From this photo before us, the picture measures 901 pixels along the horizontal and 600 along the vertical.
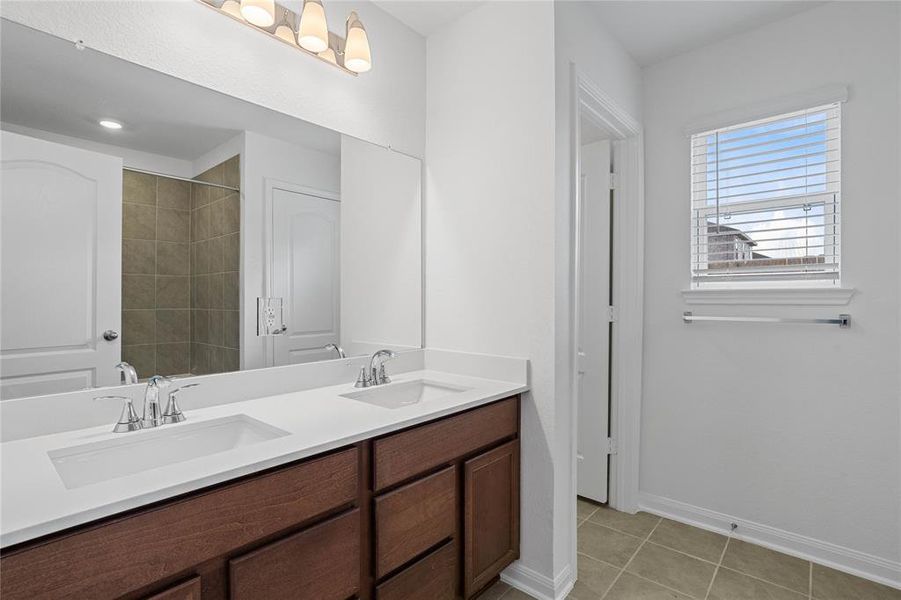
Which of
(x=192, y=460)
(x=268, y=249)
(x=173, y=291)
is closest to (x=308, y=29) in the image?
(x=268, y=249)

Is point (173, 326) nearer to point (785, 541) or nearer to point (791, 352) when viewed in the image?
point (791, 352)

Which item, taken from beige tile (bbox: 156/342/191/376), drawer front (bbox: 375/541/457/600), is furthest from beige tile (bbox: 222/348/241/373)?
drawer front (bbox: 375/541/457/600)

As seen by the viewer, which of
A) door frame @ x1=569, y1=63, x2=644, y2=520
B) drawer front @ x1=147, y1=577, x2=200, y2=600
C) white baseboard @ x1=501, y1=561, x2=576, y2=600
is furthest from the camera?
door frame @ x1=569, y1=63, x2=644, y2=520

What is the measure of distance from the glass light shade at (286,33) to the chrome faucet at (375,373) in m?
1.22

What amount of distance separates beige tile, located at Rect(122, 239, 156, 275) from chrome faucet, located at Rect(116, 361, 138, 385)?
0.89ft

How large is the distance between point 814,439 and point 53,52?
3120 millimetres

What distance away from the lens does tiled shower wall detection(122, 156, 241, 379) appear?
4.49 ft

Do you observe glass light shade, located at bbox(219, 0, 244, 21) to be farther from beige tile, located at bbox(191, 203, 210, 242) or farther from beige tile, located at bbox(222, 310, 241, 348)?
beige tile, located at bbox(222, 310, 241, 348)

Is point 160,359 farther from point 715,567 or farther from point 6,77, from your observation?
point 715,567

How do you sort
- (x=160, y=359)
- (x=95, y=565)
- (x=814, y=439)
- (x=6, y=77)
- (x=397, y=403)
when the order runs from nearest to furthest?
(x=95, y=565) < (x=6, y=77) < (x=160, y=359) < (x=397, y=403) < (x=814, y=439)

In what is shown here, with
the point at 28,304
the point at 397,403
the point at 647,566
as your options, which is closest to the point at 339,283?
the point at 397,403

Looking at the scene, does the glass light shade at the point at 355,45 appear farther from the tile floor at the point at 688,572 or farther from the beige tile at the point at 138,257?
the tile floor at the point at 688,572

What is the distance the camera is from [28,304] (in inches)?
A: 46.8

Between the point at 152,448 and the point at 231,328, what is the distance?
0.48m
